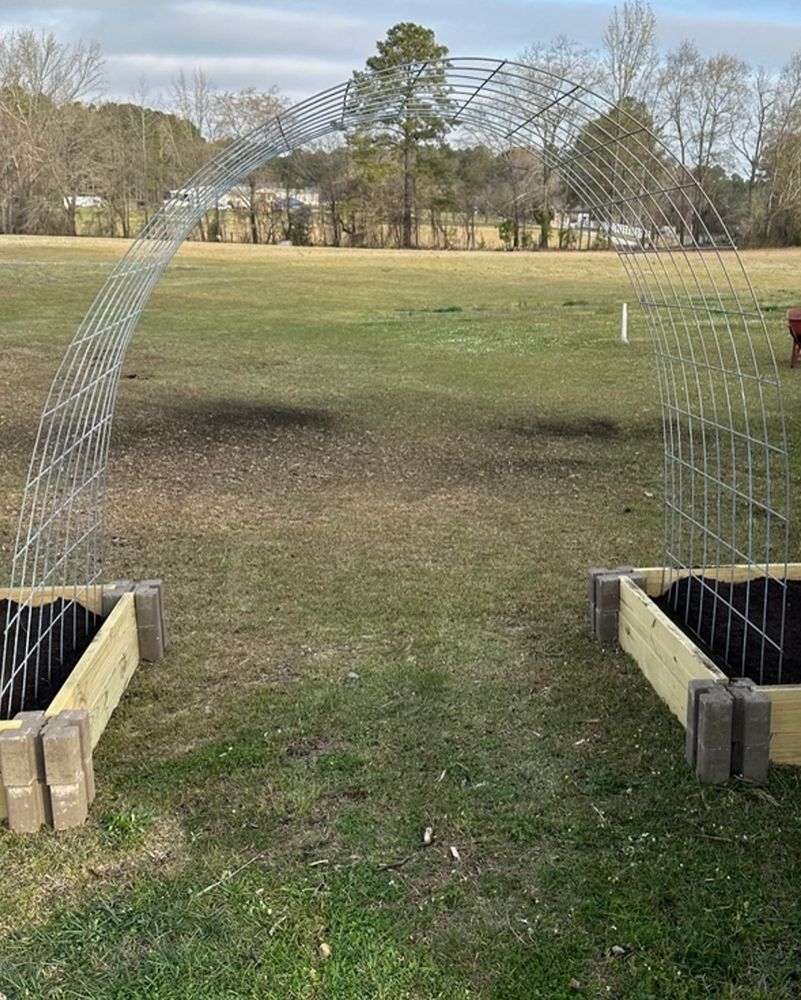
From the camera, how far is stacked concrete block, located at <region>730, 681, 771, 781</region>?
285 centimetres

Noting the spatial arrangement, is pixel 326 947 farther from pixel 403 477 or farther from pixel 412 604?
pixel 403 477

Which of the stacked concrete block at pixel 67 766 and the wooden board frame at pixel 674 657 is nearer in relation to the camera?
the stacked concrete block at pixel 67 766

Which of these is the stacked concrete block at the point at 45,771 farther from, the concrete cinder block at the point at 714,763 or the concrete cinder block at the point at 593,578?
the concrete cinder block at the point at 593,578

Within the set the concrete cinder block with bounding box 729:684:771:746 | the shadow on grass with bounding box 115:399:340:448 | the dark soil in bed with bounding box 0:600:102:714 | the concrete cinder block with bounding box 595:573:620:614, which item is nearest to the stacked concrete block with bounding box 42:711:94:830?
→ the dark soil in bed with bounding box 0:600:102:714

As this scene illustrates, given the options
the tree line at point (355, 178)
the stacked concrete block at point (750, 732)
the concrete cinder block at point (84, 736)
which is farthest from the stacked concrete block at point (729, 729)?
the tree line at point (355, 178)

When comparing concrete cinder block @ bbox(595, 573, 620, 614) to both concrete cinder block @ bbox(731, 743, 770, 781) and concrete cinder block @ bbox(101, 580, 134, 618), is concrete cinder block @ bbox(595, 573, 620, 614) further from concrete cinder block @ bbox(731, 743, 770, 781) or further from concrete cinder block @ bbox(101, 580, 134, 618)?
concrete cinder block @ bbox(101, 580, 134, 618)

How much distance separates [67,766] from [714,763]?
1952 millimetres

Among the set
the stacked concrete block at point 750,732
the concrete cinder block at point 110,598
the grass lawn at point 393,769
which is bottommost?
the grass lawn at point 393,769

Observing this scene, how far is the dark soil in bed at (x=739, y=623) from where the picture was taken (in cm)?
329

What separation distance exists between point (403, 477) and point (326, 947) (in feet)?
16.0

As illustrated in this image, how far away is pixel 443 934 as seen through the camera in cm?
233

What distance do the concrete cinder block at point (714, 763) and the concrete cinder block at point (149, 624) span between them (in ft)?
7.15

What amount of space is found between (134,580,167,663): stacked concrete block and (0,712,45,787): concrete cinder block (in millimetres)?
1086

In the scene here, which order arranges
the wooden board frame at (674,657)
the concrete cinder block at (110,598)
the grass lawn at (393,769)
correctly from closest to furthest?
the grass lawn at (393,769), the wooden board frame at (674,657), the concrete cinder block at (110,598)
